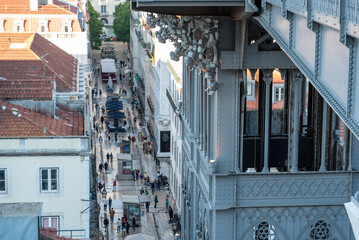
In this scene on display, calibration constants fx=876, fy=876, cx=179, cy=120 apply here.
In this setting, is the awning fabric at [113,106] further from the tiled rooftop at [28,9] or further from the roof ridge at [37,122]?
the roof ridge at [37,122]

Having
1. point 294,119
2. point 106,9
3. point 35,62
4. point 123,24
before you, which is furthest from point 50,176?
point 106,9

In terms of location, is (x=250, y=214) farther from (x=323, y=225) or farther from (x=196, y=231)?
(x=196, y=231)

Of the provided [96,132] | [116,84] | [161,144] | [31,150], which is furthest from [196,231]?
[116,84]

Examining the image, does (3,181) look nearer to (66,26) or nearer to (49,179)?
(49,179)

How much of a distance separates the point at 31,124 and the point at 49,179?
3.64 meters

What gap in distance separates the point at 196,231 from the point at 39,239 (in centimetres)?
1017

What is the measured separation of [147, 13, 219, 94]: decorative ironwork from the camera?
79.6ft

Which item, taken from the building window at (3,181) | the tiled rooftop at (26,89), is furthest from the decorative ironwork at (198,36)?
the tiled rooftop at (26,89)

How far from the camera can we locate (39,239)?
2042cm

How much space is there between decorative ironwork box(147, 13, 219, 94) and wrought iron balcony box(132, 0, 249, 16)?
2.43ft

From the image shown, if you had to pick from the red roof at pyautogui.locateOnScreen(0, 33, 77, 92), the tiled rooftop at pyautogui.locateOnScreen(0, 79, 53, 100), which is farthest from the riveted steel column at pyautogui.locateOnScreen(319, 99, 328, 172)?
the red roof at pyautogui.locateOnScreen(0, 33, 77, 92)

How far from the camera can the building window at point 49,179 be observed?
40156 mm

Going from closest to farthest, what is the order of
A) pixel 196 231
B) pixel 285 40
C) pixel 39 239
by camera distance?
1. pixel 285 40
2. pixel 39 239
3. pixel 196 231

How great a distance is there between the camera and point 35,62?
195 ft
